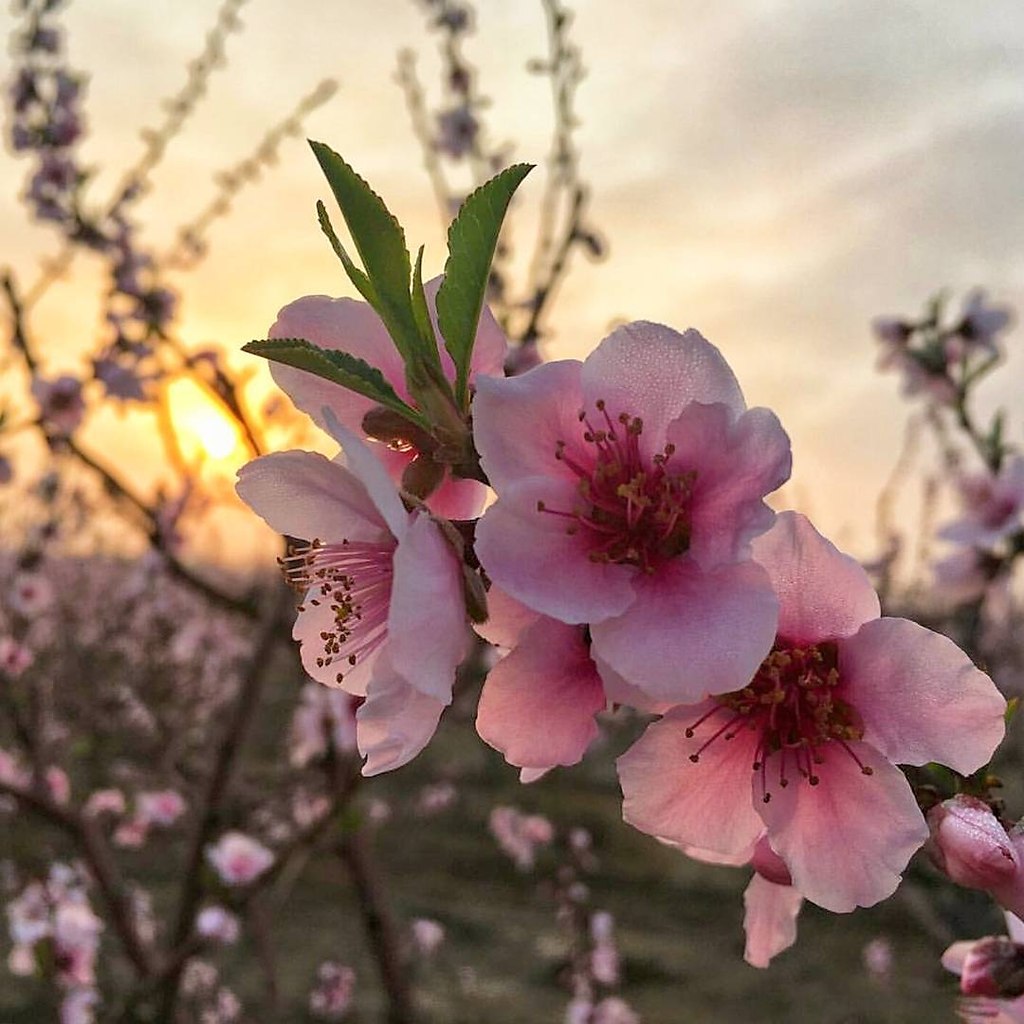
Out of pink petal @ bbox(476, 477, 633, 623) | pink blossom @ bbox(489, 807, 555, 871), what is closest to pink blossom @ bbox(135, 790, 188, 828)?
pink blossom @ bbox(489, 807, 555, 871)

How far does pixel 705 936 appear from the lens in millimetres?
5070

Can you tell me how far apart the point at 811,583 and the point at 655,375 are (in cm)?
17

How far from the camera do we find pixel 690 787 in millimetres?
654

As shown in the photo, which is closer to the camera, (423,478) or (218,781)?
(423,478)

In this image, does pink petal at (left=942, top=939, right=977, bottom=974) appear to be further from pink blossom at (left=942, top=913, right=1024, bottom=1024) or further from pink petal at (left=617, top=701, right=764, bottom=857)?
pink petal at (left=617, top=701, right=764, bottom=857)

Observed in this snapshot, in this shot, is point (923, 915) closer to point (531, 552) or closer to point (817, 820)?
point (817, 820)

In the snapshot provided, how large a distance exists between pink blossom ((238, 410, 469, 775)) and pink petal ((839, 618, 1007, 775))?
264 mm

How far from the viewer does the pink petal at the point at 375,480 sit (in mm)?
535

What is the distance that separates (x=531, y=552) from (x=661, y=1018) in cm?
411

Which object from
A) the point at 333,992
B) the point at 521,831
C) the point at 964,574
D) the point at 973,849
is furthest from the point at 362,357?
the point at 521,831

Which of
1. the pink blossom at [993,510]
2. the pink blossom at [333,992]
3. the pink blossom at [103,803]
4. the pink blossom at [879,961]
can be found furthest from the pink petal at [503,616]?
the pink blossom at [879,961]

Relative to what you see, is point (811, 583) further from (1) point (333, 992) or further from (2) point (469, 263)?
(1) point (333, 992)

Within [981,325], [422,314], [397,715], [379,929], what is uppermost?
[981,325]

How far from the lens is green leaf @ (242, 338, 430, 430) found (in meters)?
0.59
